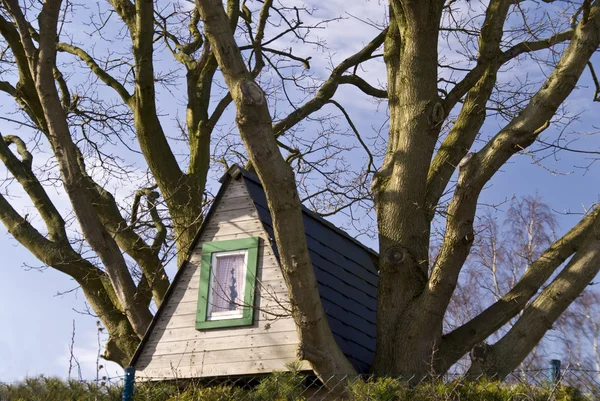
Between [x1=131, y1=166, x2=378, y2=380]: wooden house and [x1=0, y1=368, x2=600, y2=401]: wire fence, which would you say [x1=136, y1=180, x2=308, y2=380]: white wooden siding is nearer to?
[x1=131, y1=166, x2=378, y2=380]: wooden house

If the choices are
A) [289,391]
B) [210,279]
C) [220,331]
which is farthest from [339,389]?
[210,279]

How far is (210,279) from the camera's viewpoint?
6715 mm

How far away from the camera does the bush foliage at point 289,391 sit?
504 cm

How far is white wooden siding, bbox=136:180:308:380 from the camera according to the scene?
20.3 ft

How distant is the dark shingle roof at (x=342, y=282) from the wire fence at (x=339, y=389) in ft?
1.60

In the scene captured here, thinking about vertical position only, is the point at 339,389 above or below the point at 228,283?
below

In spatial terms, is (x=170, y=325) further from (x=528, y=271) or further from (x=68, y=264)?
(x=528, y=271)

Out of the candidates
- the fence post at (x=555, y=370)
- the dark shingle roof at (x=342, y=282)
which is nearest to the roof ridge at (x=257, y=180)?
the dark shingle roof at (x=342, y=282)

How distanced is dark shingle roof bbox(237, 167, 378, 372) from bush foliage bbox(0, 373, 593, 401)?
647mm

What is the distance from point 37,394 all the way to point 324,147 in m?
6.30

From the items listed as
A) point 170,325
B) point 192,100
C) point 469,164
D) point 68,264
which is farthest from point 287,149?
point 469,164

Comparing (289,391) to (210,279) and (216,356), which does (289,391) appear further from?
(210,279)

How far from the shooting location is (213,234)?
6.91m

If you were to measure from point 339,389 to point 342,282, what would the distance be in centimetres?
162
